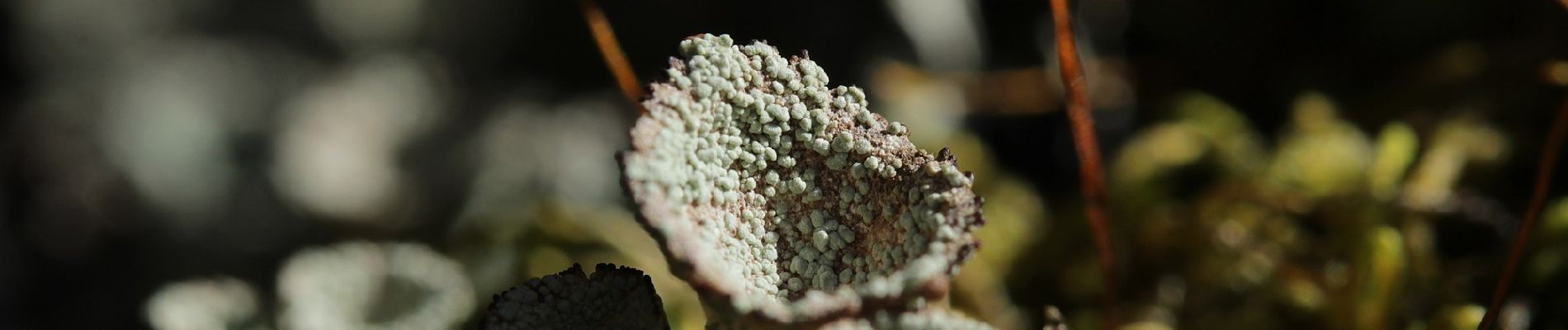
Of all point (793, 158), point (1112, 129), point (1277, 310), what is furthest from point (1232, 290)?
point (793, 158)

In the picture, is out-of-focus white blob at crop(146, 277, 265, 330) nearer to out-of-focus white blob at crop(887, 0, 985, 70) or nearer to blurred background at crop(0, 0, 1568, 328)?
blurred background at crop(0, 0, 1568, 328)

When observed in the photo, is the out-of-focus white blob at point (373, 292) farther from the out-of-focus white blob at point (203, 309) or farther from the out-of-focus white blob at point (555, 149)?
the out-of-focus white blob at point (555, 149)

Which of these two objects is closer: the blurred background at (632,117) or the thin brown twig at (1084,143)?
the thin brown twig at (1084,143)

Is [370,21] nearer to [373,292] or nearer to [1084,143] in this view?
[373,292]

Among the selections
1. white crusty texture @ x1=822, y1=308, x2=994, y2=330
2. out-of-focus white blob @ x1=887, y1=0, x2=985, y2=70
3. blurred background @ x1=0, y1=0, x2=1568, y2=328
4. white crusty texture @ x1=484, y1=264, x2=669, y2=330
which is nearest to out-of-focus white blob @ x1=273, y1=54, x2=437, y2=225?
blurred background @ x1=0, y1=0, x2=1568, y2=328

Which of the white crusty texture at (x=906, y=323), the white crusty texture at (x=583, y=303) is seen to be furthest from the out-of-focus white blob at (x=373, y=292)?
the white crusty texture at (x=906, y=323)

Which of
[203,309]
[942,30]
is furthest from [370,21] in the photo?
[942,30]
